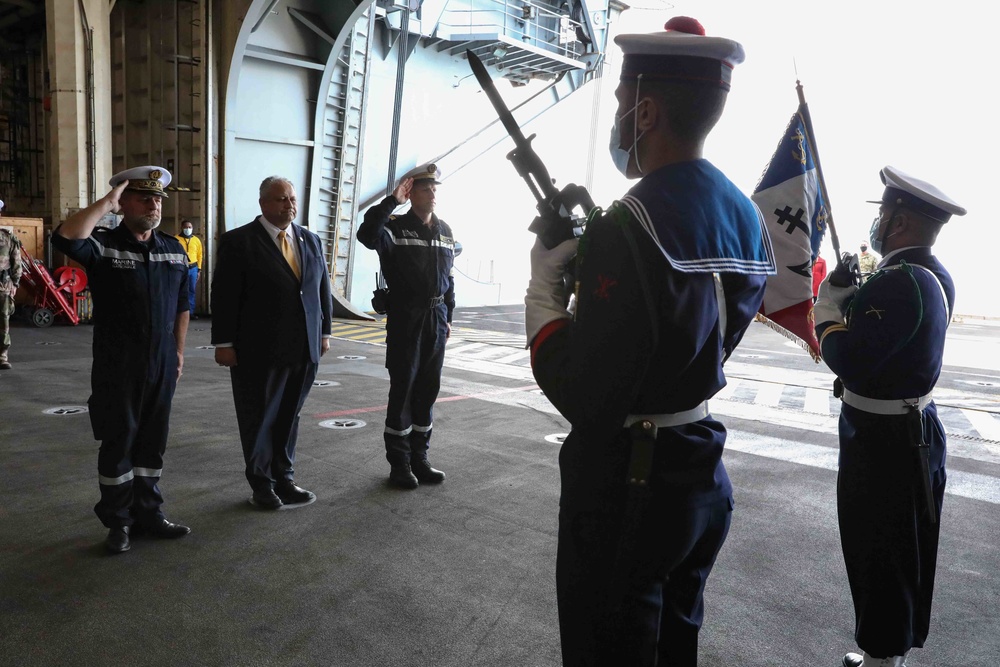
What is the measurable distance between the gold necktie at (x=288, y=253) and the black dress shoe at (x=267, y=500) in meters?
1.24

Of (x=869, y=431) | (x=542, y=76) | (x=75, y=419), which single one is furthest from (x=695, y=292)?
(x=542, y=76)

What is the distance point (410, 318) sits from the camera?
4.53 m

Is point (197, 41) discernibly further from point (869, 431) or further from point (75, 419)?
point (869, 431)

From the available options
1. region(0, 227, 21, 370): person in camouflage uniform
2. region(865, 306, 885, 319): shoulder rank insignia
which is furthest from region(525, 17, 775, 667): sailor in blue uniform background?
region(0, 227, 21, 370): person in camouflage uniform

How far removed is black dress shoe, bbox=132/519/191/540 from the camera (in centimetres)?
360

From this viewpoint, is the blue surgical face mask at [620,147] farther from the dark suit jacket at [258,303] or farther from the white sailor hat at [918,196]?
the dark suit jacket at [258,303]

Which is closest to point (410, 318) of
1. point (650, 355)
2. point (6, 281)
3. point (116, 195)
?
point (116, 195)

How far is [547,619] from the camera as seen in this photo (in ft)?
9.51

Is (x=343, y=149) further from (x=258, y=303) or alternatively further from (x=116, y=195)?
(x=116, y=195)

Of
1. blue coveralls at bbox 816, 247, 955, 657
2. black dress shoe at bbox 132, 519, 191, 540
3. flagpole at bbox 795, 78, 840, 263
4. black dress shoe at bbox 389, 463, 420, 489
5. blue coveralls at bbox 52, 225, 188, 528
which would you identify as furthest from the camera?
black dress shoe at bbox 389, 463, 420, 489

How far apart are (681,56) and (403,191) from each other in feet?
→ 9.86

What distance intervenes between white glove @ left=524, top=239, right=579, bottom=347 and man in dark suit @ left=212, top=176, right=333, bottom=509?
2.77 metres

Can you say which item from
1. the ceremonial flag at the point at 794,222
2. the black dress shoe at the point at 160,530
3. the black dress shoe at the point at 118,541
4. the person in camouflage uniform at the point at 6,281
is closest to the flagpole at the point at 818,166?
the ceremonial flag at the point at 794,222

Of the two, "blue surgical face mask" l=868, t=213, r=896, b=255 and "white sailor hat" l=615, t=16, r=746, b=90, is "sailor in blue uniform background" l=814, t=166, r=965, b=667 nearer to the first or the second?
"blue surgical face mask" l=868, t=213, r=896, b=255
